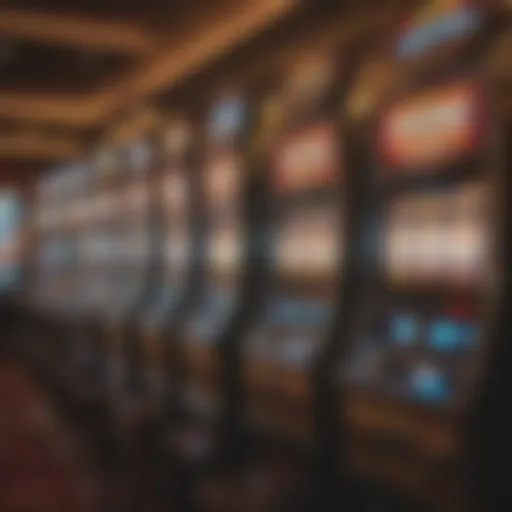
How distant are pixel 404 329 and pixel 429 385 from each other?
255mm

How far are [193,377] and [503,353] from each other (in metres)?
2.32

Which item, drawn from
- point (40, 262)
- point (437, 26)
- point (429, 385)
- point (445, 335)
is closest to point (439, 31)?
point (437, 26)

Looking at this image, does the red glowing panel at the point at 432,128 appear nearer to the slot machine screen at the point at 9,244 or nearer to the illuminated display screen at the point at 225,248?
the illuminated display screen at the point at 225,248

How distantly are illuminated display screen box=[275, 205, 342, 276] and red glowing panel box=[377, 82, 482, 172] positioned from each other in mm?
386

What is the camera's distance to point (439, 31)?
7.13 ft

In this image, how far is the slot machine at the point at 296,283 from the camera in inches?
107

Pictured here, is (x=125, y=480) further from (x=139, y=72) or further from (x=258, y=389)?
(x=139, y=72)

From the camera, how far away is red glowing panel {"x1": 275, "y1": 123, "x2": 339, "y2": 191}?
9.19 feet

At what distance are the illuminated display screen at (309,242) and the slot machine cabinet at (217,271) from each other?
30cm

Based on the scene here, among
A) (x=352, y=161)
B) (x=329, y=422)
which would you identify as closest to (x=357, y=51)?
(x=352, y=161)

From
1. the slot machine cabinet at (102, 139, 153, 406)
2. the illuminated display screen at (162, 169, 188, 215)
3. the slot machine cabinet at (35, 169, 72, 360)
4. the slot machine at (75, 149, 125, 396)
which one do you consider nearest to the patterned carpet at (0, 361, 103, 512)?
the slot machine at (75, 149, 125, 396)

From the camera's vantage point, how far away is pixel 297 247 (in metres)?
3.09

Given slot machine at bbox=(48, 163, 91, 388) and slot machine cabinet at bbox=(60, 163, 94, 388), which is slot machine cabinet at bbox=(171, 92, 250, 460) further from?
slot machine at bbox=(48, 163, 91, 388)

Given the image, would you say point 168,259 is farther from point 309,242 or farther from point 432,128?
point 432,128
